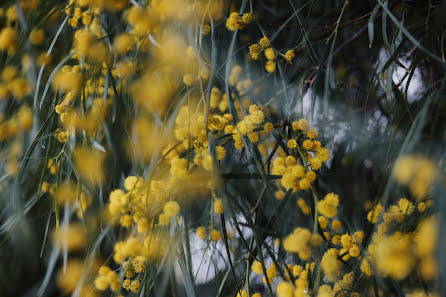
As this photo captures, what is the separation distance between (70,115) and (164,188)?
0.19 m

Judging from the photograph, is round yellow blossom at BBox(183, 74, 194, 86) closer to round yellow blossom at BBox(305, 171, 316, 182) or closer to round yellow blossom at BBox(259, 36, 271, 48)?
round yellow blossom at BBox(259, 36, 271, 48)

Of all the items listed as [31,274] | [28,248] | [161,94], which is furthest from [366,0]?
[31,274]

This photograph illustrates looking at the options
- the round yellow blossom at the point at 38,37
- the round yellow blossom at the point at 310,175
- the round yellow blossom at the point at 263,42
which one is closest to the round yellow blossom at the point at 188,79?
the round yellow blossom at the point at 263,42

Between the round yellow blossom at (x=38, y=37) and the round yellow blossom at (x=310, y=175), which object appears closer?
the round yellow blossom at (x=310, y=175)

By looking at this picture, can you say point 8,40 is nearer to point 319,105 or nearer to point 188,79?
point 188,79

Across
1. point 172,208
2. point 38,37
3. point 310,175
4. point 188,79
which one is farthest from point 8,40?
point 310,175

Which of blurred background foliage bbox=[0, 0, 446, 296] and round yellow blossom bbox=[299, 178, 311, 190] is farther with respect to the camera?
blurred background foliage bbox=[0, 0, 446, 296]

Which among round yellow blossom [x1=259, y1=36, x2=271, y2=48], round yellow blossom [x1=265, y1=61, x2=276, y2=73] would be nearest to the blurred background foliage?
round yellow blossom [x1=265, y1=61, x2=276, y2=73]

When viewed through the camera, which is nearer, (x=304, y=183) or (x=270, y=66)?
(x=304, y=183)

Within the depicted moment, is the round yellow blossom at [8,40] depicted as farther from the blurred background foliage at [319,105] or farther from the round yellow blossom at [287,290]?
the round yellow blossom at [287,290]

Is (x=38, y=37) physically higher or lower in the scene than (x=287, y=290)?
higher

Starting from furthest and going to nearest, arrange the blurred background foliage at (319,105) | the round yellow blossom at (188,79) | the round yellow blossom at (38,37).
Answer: the round yellow blossom at (38,37) < the blurred background foliage at (319,105) < the round yellow blossom at (188,79)

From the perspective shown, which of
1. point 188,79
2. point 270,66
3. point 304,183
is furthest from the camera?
point 270,66

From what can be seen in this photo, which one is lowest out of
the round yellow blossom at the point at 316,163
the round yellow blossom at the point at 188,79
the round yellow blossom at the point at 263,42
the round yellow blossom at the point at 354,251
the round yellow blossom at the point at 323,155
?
the round yellow blossom at the point at 354,251
